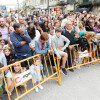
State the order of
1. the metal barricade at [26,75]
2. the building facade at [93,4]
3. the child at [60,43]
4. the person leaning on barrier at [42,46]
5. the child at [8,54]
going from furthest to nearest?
the building facade at [93,4], the child at [60,43], the child at [8,54], the person leaning on barrier at [42,46], the metal barricade at [26,75]

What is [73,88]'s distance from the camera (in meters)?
3.58

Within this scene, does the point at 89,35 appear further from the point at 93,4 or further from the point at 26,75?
the point at 93,4

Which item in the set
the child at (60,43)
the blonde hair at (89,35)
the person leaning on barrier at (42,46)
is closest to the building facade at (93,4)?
the blonde hair at (89,35)

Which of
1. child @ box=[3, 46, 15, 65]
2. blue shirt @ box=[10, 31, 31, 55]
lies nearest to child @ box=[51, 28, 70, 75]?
blue shirt @ box=[10, 31, 31, 55]

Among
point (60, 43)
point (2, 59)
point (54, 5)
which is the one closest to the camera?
point (2, 59)

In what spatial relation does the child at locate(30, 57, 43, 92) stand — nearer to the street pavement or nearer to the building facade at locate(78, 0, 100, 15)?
the street pavement

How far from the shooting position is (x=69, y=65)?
4.48 meters

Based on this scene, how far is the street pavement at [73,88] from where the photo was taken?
3.24 meters

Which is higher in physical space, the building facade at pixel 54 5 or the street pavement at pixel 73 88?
the building facade at pixel 54 5

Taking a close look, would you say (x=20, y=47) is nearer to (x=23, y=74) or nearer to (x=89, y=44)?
(x=23, y=74)

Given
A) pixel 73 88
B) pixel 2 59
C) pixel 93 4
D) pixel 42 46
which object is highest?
pixel 93 4

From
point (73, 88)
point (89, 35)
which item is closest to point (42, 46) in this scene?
point (73, 88)

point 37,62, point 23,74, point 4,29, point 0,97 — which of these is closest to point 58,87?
point 37,62

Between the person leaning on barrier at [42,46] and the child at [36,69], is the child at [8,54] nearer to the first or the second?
the child at [36,69]
